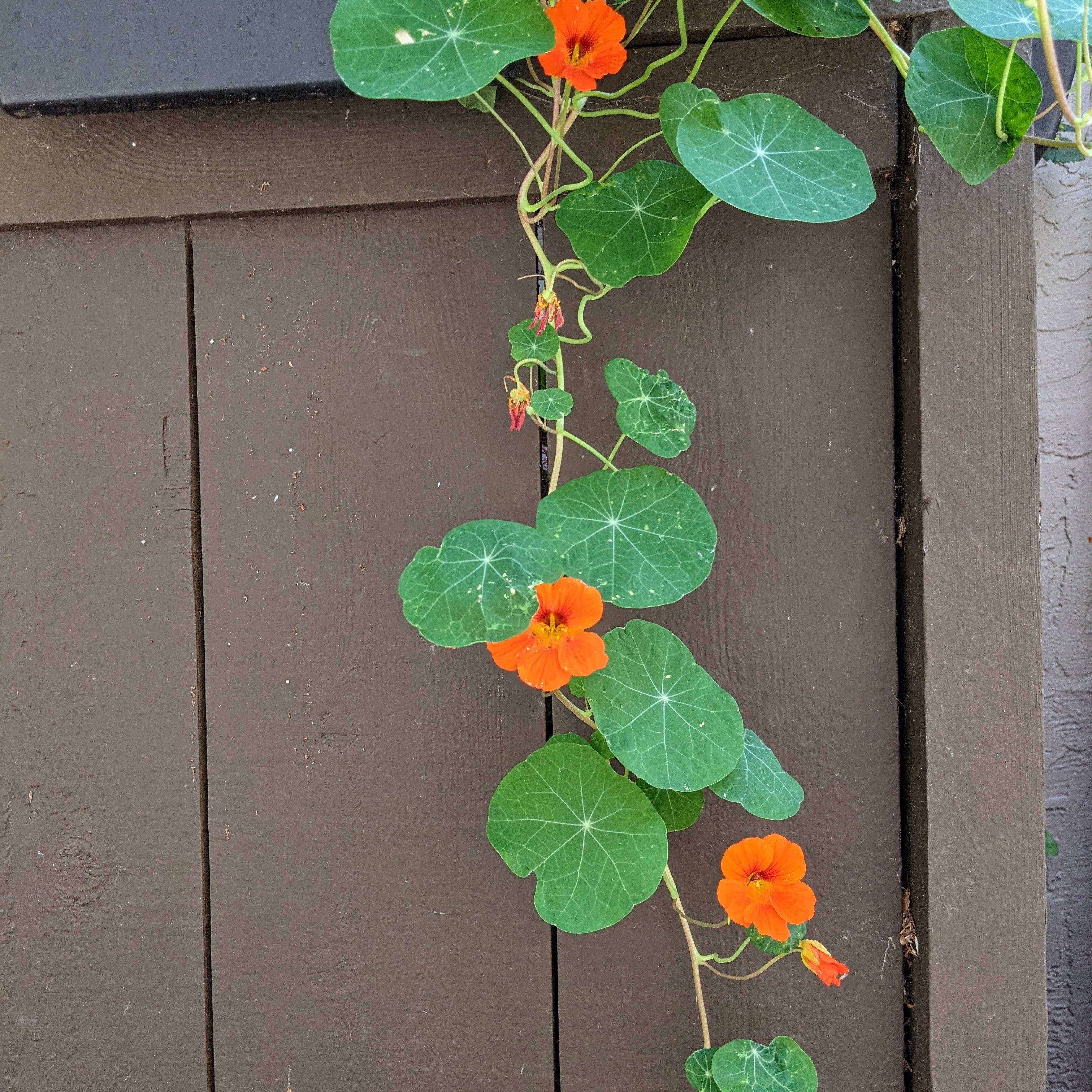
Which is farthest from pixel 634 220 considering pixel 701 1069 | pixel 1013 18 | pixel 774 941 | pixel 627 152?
pixel 701 1069

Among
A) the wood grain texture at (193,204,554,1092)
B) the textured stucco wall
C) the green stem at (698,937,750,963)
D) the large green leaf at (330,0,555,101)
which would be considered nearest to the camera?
the large green leaf at (330,0,555,101)

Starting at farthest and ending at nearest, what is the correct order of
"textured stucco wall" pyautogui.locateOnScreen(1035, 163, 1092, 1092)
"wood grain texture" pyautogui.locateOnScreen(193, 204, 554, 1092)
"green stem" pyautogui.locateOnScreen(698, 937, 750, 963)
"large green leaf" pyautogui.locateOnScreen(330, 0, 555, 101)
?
"textured stucco wall" pyautogui.locateOnScreen(1035, 163, 1092, 1092) < "wood grain texture" pyautogui.locateOnScreen(193, 204, 554, 1092) < "green stem" pyautogui.locateOnScreen(698, 937, 750, 963) < "large green leaf" pyautogui.locateOnScreen(330, 0, 555, 101)

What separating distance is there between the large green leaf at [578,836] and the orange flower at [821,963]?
142mm

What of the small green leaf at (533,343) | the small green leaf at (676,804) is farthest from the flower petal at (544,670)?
the small green leaf at (533,343)

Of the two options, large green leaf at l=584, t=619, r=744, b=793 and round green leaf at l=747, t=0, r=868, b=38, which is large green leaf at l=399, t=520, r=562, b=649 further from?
round green leaf at l=747, t=0, r=868, b=38

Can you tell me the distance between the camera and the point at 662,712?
631mm

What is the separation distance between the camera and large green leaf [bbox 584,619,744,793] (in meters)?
0.61

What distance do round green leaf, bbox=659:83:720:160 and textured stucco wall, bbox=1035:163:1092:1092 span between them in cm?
55

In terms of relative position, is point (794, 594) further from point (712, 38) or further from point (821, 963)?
point (712, 38)

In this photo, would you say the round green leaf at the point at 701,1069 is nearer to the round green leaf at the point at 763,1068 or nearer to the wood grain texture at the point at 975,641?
the round green leaf at the point at 763,1068

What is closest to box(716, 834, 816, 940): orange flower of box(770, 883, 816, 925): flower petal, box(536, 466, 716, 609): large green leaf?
box(770, 883, 816, 925): flower petal

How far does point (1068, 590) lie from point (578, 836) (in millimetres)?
689

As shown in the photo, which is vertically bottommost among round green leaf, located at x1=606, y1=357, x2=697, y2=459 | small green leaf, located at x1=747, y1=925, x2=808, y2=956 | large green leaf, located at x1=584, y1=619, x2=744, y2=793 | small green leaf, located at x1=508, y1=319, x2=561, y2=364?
small green leaf, located at x1=747, y1=925, x2=808, y2=956

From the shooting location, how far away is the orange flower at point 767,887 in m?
0.61
